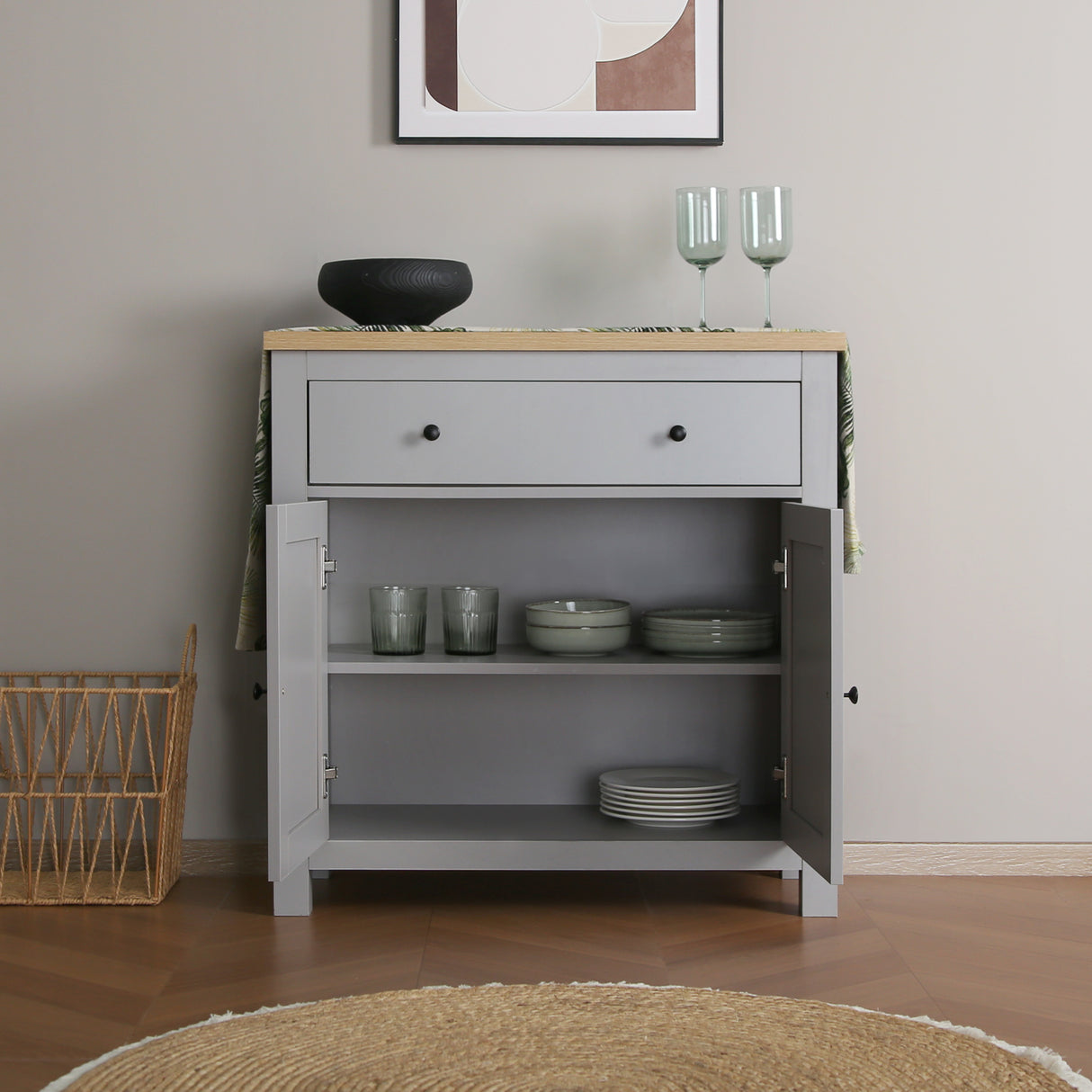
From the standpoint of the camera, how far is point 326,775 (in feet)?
7.45

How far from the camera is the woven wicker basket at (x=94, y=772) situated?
2.32 metres

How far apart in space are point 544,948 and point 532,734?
553 millimetres

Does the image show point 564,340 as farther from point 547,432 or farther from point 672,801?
point 672,801

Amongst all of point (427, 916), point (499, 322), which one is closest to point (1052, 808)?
point (427, 916)

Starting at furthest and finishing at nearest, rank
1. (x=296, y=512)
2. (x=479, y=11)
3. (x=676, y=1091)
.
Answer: (x=479, y=11) < (x=296, y=512) < (x=676, y=1091)

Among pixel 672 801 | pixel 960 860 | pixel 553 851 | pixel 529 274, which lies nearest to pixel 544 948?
pixel 553 851

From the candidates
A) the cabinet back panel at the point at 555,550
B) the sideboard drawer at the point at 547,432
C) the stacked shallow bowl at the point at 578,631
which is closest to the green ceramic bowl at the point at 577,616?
the stacked shallow bowl at the point at 578,631

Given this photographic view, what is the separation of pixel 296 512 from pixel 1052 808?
1.63 m

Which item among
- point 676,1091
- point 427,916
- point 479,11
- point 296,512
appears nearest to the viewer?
point 676,1091

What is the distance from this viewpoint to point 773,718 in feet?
8.11

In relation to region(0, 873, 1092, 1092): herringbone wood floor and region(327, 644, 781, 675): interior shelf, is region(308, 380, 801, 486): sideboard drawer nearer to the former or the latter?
region(327, 644, 781, 675): interior shelf

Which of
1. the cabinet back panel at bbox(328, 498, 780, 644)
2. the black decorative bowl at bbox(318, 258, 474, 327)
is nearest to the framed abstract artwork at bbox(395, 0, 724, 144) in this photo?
the black decorative bowl at bbox(318, 258, 474, 327)

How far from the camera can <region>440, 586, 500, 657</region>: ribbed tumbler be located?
7.45 ft

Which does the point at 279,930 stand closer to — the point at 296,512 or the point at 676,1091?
the point at 296,512
